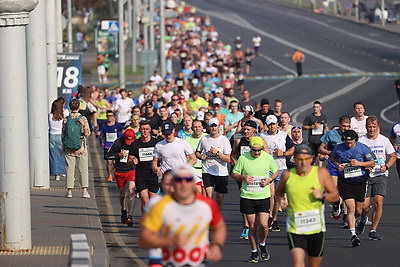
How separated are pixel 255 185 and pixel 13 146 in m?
3.31

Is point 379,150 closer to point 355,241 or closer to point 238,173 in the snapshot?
point 355,241

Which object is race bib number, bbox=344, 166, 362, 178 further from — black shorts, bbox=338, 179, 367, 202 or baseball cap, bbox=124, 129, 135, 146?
baseball cap, bbox=124, 129, 135, 146

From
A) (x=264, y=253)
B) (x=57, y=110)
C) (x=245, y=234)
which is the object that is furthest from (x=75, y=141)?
(x=264, y=253)

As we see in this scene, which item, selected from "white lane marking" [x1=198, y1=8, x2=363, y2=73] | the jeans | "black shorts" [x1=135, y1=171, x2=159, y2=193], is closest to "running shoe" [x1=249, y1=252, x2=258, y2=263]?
"black shorts" [x1=135, y1=171, x2=159, y2=193]

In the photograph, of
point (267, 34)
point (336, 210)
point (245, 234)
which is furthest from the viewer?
point (267, 34)

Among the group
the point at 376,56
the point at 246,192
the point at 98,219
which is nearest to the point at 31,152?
the point at 98,219

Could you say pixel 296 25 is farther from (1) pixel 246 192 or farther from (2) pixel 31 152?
(1) pixel 246 192

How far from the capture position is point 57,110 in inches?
971

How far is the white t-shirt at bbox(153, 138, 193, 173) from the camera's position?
1756cm

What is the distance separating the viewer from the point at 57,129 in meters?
26.0

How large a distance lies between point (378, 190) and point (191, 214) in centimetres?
839

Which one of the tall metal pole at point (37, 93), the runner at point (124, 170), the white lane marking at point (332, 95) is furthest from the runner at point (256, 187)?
the white lane marking at point (332, 95)

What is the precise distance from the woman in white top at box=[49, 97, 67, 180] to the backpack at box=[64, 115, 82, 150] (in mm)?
1991

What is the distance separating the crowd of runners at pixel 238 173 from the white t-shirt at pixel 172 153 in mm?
14
